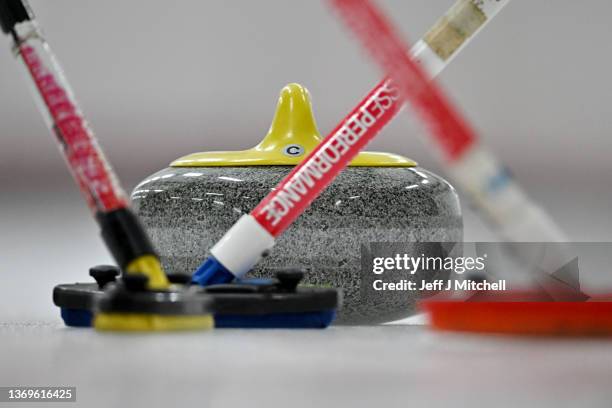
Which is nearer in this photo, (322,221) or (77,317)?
(77,317)

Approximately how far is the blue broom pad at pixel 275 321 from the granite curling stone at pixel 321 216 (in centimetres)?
10

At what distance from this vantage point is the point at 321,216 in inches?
Answer: 17.7

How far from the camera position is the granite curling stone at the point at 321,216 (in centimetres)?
45

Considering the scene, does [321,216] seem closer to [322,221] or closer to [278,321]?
[322,221]

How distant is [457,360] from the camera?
9.9 inches

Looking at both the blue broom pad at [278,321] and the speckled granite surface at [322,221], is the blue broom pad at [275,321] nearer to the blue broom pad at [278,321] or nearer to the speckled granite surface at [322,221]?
the blue broom pad at [278,321]

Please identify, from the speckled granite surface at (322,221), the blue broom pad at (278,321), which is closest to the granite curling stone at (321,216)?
the speckled granite surface at (322,221)

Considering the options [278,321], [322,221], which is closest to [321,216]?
[322,221]

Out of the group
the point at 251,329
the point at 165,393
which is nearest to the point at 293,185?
the point at 251,329

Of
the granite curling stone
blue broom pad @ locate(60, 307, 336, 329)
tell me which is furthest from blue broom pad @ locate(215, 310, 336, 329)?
the granite curling stone

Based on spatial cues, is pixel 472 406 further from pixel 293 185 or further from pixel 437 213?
pixel 437 213

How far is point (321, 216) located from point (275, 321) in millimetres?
128

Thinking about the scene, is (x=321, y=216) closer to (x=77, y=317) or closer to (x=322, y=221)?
(x=322, y=221)

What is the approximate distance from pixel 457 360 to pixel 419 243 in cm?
21
